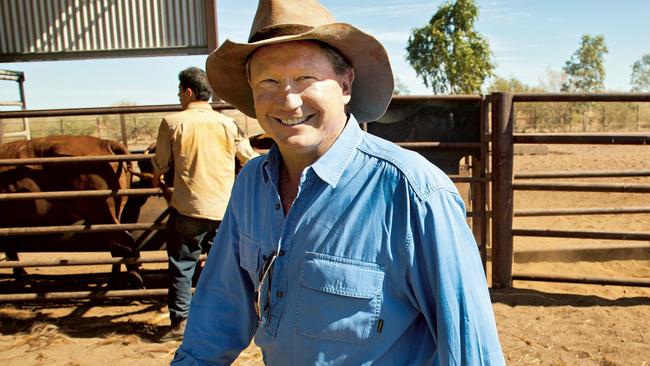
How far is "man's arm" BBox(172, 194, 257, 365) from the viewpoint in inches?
59.5

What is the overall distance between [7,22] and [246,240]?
24.8ft

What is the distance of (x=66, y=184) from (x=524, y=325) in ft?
12.2

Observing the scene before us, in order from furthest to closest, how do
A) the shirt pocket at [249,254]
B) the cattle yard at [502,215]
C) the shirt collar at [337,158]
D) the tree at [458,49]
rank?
the tree at [458,49]
the cattle yard at [502,215]
the shirt pocket at [249,254]
the shirt collar at [337,158]

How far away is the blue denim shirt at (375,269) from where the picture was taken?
3.88 ft

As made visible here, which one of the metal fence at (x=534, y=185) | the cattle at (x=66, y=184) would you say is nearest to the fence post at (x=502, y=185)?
the metal fence at (x=534, y=185)

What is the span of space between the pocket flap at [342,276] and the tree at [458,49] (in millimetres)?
24711

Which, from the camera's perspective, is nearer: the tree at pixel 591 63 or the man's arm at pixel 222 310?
the man's arm at pixel 222 310

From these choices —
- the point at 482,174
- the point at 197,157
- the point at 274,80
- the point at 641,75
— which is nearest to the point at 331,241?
the point at 274,80

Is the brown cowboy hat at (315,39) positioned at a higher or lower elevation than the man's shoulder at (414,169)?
higher

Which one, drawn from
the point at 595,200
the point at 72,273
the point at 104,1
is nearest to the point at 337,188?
the point at 72,273

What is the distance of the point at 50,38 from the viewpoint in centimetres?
752

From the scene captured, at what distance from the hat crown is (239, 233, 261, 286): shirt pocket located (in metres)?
0.53

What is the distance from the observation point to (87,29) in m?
7.47

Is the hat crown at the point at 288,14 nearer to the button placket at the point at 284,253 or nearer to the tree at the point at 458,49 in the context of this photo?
the button placket at the point at 284,253
